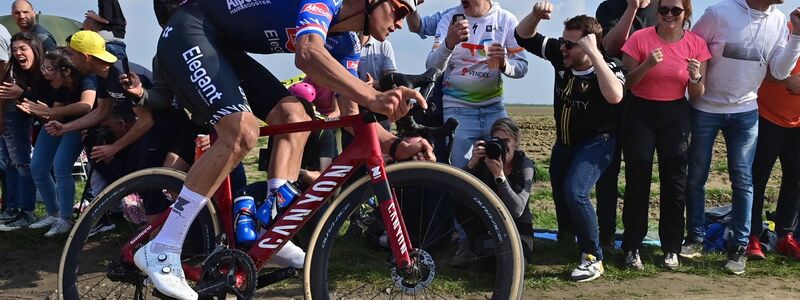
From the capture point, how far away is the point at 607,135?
17.9 feet

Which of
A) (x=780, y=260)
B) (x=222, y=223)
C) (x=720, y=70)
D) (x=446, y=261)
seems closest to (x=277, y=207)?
(x=222, y=223)

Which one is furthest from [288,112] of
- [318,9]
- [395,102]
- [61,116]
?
[61,116]

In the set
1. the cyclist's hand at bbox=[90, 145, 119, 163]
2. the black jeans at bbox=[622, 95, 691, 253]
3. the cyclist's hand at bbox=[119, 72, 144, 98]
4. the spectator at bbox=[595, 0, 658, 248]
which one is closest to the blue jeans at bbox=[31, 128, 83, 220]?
the cyclist's hand at bbox=[90, 145, 119, 163]

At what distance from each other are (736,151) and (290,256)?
3.62m

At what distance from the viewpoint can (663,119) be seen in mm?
5453

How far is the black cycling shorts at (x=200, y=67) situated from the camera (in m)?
3.59

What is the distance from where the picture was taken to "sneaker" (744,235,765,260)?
18.9 feet

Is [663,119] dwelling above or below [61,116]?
above

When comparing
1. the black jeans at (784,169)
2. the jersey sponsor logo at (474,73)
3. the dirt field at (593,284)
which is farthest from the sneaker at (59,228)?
the black jeans at (784,169)

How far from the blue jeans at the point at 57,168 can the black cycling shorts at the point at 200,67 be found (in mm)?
3373

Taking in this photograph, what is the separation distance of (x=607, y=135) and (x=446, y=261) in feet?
4.94

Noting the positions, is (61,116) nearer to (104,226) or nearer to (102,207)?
(104,226)

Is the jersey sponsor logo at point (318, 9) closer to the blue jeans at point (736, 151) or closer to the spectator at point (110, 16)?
the blue jeans at point (736, 151)

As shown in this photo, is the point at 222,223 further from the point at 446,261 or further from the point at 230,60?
the point at 446,261
